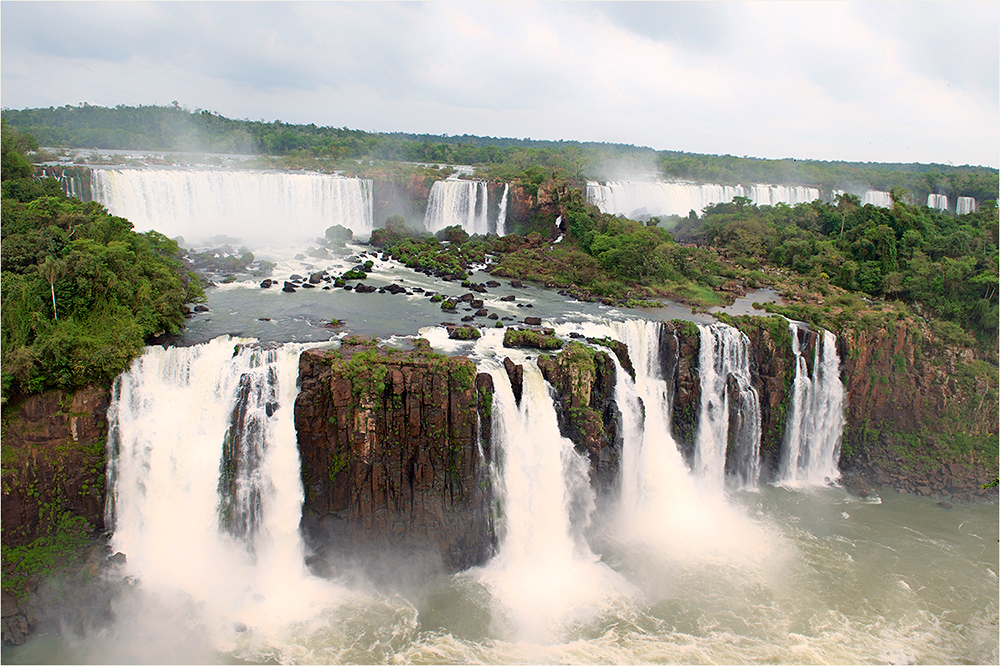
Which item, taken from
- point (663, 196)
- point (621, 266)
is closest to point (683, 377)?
point (621, 266)

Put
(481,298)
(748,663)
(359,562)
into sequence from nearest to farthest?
(748,663) < (359,562) < (481,298)

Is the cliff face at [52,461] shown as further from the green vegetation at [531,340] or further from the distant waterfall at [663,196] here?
the distant waterfall at [663,196]

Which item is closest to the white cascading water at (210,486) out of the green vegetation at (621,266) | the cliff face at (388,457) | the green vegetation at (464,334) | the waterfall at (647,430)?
the cliff face at (388,457)

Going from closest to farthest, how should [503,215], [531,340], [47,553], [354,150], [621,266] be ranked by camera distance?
[47,553], [531,340], [621,266], [503,215], [354,150]

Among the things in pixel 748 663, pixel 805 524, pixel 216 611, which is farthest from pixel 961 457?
pixel 216 611

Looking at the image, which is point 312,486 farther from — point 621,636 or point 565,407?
point 621,636

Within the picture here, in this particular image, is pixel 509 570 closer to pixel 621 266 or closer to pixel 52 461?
pixel 52 461
